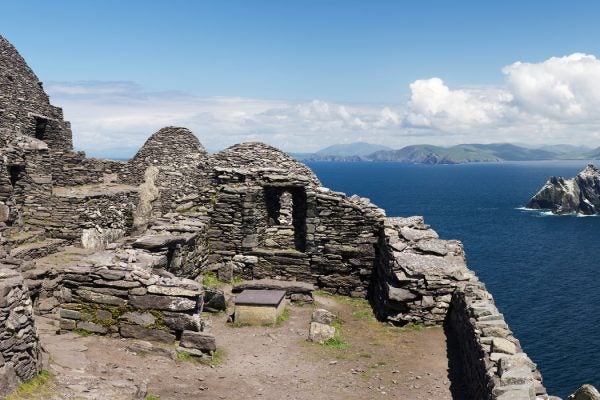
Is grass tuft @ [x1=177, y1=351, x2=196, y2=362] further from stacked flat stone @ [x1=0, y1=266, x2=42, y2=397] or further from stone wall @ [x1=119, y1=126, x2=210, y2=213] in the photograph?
stone wall @ [x1=119, y1=126, x2=210, y2=213]

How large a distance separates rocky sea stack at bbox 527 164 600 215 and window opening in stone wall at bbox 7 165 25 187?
138m

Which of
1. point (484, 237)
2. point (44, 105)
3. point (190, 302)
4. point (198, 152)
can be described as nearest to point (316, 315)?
point (190, 302)

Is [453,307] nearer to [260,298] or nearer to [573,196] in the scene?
[260,298]

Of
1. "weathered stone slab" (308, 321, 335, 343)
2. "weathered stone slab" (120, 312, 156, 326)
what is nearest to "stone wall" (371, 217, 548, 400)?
"weathered stone slab" (308, 321, 335, 343)

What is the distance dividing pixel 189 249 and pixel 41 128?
67.9 feet

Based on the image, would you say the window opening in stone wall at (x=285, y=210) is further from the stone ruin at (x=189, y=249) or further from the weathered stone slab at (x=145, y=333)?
the weathered stone slab at (x=145, y=333)

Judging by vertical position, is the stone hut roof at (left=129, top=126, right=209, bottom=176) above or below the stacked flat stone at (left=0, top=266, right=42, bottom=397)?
above

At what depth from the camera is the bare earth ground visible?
383 inches

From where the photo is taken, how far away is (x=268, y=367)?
42.3ft

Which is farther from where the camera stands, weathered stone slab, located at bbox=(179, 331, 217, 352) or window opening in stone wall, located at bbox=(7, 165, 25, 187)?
window opening in stone wall, located at bbox=(7, 165, 25, 187)

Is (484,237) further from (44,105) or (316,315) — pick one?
(316,315)

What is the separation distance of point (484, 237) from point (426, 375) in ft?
296

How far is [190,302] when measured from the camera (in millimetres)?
11883

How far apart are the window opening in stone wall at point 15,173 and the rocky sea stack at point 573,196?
5435 inches
